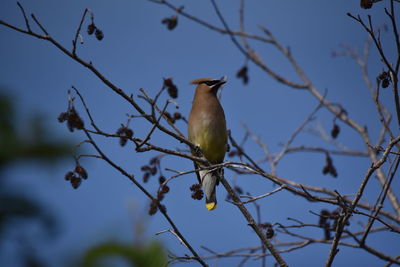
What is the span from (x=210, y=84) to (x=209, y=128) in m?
0.56

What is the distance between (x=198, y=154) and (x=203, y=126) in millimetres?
316

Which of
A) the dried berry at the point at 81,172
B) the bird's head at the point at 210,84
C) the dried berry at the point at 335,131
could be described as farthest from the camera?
the bird's head at the point at 210,84

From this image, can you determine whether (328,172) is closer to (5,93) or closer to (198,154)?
(198,154)

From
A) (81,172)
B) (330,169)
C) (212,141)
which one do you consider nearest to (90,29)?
(81,172)

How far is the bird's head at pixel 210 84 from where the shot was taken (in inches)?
172

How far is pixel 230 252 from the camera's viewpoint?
11.1 ft

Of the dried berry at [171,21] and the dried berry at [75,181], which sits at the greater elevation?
the dried berry at [171,21]

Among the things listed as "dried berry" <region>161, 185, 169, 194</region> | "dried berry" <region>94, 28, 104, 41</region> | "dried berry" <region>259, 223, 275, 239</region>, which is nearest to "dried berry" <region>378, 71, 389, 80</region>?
"dried berry" <region>259, 223, 275, 239</region>

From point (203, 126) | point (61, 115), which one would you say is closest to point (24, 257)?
point (61, 115)

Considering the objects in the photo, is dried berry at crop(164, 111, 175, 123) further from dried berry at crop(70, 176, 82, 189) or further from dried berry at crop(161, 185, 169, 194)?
dried berry at crop(70, 176, 82, 189)

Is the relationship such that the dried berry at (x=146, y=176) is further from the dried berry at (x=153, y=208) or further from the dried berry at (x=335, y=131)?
the dried berry at (x=335, y=131)

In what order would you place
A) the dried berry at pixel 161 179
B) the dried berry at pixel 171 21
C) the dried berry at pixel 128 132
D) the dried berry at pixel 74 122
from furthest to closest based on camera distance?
the dried berry at pixel 171 21 → the dried berry at pixel 161 179 → the dried berry at pixel 128 132 → the dried berry at pixel 74 122

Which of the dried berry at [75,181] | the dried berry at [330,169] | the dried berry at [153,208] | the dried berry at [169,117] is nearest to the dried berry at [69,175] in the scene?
the dried berry at [75,181]

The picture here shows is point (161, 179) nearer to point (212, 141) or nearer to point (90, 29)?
point (90, 29)
